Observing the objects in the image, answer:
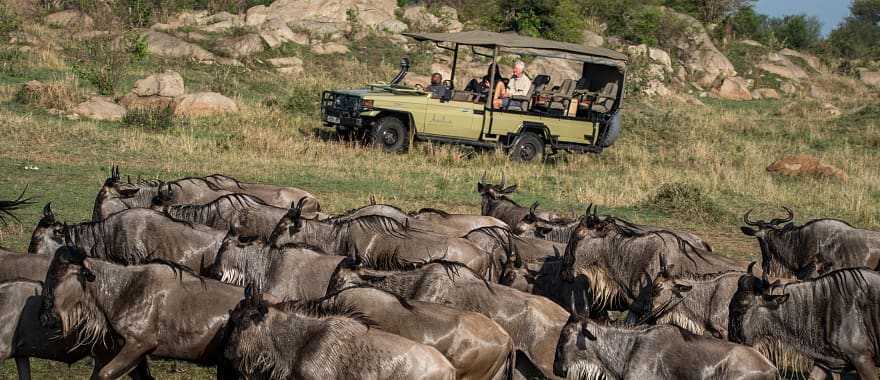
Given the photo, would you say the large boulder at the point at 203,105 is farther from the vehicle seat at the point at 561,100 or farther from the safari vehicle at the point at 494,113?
the vehicle seat at the point at 561,100

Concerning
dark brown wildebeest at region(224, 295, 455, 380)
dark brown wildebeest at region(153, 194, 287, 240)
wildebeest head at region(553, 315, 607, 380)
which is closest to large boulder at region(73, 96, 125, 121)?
dark brown wildebeest at region(153, 194, 287, 240)

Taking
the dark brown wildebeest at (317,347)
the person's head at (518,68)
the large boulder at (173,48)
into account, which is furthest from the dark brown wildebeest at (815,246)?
the large boulder at (173,48)

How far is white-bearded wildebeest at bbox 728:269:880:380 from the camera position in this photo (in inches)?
308

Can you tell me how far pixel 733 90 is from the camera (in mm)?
36000

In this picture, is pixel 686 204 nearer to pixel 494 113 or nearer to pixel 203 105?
pixel 494 113

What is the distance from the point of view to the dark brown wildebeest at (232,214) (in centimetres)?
1013

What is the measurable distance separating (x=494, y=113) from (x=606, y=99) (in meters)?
3.10

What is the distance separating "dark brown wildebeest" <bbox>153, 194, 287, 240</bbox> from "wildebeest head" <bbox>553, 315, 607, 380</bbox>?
4123 millimetres

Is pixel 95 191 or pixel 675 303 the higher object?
pixel 675 303

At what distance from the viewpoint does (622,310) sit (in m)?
9.59

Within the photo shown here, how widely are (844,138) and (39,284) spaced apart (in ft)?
76.9

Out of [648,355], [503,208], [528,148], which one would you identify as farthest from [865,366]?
[528,148]

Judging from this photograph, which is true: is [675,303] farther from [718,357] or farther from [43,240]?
[43,240]

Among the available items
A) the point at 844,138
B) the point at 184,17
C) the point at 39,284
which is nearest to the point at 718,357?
the point at 39,284
